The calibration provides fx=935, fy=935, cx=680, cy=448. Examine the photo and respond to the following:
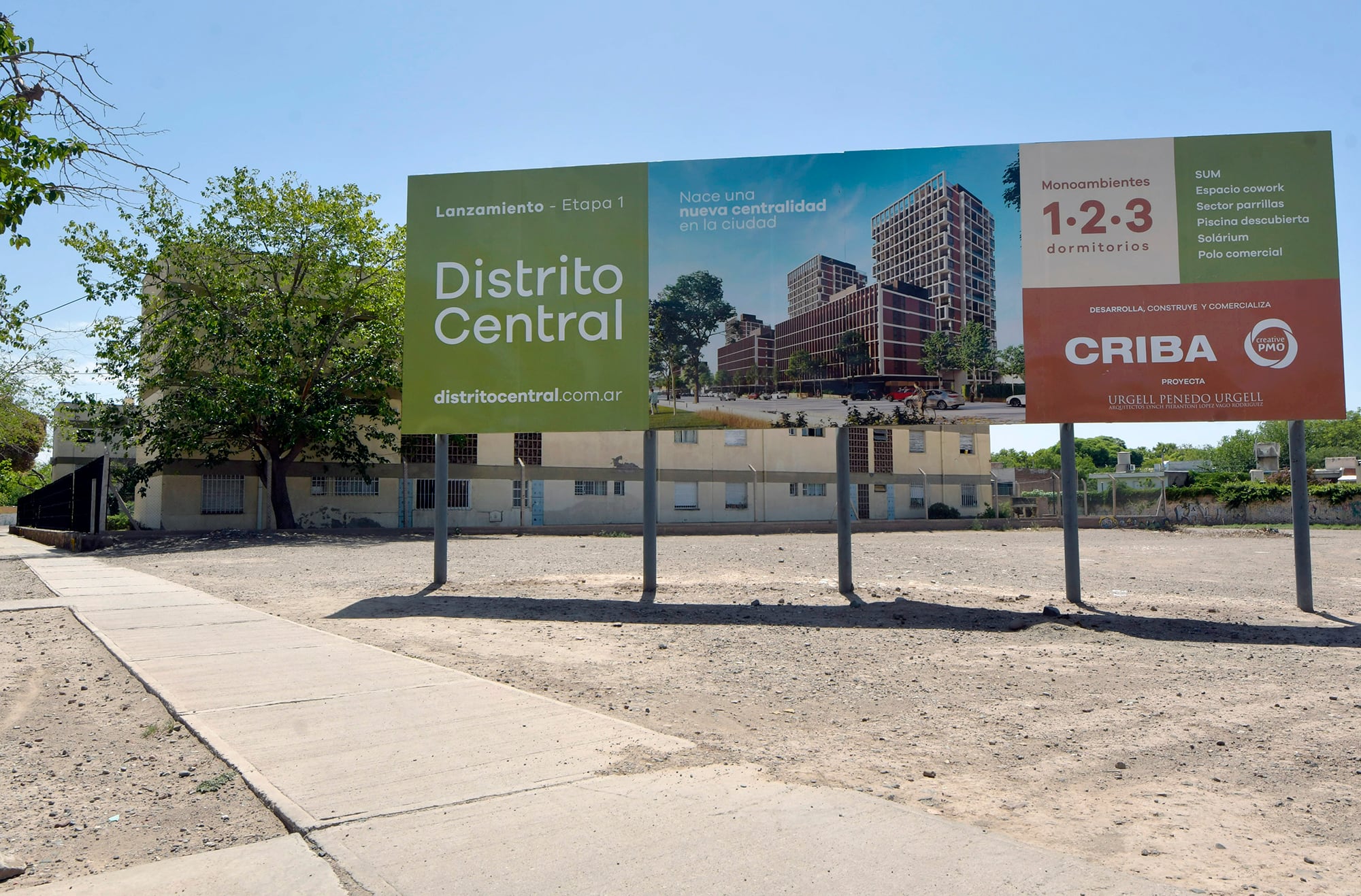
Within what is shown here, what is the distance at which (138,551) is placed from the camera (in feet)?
71.8

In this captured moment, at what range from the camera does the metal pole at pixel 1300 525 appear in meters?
11.4

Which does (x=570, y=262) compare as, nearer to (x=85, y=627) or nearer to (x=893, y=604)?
(x=893, y=604)

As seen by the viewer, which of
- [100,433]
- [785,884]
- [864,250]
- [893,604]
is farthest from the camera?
[100,433]

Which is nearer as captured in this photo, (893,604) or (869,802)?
(869,802)

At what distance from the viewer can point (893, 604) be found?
459 inches

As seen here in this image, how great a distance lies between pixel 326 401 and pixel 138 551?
8.26 meters

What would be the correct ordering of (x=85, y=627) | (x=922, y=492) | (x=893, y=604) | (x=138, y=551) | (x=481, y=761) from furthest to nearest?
(x=922, y=492) < (x=138, y=551) < (x=893, y=604) < (x=85, y=627) < (x=481, y=761)

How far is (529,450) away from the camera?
39312mm

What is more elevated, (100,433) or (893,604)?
(100,433)

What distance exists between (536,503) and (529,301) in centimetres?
2743

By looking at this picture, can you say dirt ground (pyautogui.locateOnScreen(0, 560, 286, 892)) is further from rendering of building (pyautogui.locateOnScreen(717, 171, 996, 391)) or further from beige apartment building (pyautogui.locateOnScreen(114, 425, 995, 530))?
beige apartment building (pyautogui.locateOnScreen(114, 425, 995, 530))

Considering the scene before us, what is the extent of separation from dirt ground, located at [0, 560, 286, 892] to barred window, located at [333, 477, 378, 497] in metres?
28.9

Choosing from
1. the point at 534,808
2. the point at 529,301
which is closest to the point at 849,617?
the point at 529,301

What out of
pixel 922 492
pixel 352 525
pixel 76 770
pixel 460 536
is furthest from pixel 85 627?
pixel 922 492
